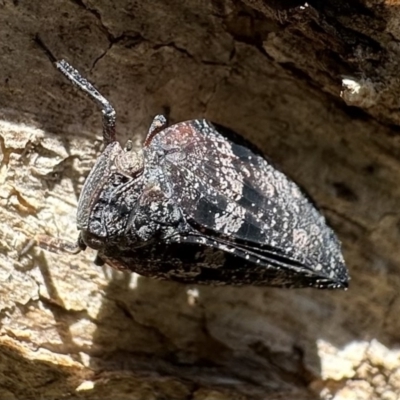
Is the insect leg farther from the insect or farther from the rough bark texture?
the rough bark texture

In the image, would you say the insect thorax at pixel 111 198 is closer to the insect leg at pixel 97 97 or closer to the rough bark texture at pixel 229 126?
the insect leg at pixel 97 97

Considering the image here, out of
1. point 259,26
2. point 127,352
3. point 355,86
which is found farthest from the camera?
point 127,352

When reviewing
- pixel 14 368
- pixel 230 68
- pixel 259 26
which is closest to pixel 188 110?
pixel 230 68

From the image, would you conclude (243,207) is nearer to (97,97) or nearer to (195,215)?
(195,215)

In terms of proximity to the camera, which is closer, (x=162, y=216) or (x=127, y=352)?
(x=162, y=216)

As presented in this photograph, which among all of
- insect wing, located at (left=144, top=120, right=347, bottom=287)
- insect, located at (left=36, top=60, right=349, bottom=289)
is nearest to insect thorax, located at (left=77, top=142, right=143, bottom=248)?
insect, located at (left=36, top=60, right=349, bottom=289)

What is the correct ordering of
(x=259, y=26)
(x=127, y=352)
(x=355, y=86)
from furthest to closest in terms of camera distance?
(x=127, y=352), (x=259, y=26), (x=355, y=86)

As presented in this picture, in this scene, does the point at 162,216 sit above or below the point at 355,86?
below

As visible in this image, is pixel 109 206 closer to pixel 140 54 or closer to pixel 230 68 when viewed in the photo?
pixel 140 54
